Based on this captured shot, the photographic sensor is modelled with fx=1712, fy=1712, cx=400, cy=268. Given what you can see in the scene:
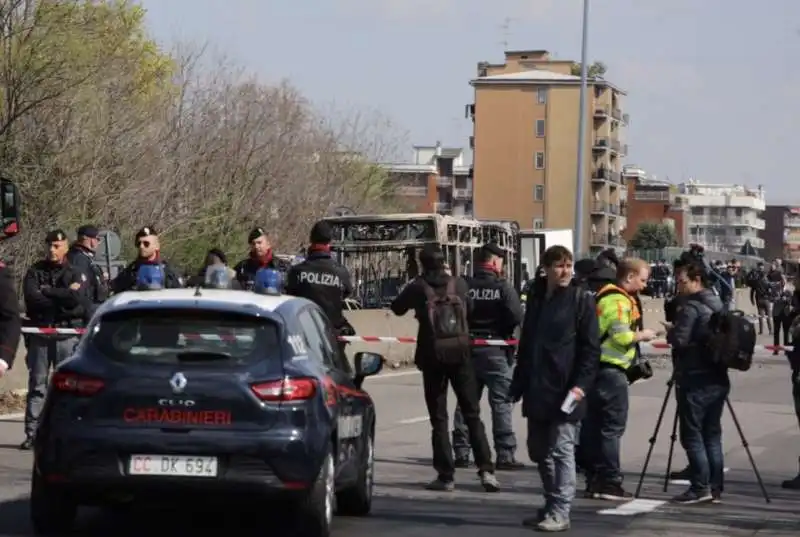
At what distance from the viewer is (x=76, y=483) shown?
920 cm

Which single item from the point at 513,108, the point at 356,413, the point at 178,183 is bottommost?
the point at 356,413

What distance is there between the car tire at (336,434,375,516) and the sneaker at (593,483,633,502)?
7.19ft

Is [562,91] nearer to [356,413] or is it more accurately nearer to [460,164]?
[460,164]

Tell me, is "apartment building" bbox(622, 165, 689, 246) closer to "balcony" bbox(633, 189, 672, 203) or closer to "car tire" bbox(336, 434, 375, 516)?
"balcony" bbox(633, 189, 672, 203)

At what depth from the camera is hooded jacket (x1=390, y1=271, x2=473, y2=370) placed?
12.6 meters

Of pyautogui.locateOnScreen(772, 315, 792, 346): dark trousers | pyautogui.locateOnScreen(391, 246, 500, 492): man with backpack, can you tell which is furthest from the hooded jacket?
pyautogui.locateOnScreen(772, 315, 792, 346): dark trousers

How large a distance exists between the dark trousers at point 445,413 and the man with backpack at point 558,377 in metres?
1.93

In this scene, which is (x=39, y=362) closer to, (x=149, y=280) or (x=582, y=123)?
(x=149, y=280)

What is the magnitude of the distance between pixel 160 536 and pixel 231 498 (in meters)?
0.85

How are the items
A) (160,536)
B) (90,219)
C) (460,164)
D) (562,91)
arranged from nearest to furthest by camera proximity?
(160,536) → (90,219) → (562,91) → (460,164)

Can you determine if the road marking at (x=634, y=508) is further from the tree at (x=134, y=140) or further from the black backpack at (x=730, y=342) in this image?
the tree at (x=134, y=140)

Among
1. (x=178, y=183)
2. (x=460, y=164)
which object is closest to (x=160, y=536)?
(x=178, y=183)

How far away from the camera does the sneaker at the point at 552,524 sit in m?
10.6

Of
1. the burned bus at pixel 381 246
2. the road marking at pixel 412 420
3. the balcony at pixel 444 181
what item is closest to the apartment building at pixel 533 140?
the balcony at pixel 444 181
